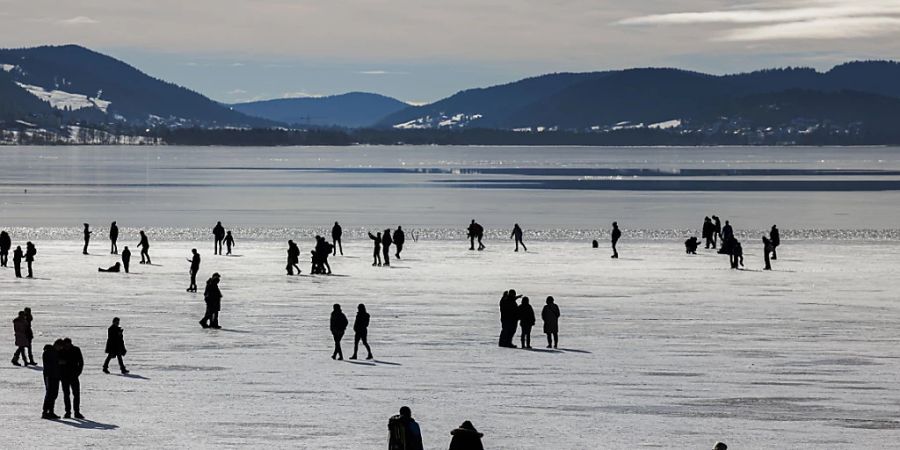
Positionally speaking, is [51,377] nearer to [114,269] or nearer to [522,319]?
[522,319]

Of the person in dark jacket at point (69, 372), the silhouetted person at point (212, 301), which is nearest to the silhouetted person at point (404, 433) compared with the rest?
the person in dark jacket at point (69, 372)

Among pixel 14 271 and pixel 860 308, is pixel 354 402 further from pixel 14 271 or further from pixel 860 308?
pixel 14 271

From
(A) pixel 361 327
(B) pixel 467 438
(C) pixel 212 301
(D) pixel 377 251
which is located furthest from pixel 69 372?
(D) pixel 377 251

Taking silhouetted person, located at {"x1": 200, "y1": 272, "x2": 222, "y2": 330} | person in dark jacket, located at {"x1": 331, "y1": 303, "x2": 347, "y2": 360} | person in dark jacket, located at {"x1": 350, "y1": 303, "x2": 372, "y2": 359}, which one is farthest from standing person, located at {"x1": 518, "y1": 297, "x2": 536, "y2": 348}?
silhouetted person, located at {"x1": 200, "y1": 272, "x2": 222, "y2": 330}

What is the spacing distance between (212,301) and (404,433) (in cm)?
1426

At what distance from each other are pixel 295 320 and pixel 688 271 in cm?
1633

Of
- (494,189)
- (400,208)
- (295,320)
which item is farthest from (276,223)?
(494,189)

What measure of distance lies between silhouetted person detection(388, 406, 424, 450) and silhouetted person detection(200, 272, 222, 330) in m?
13.9

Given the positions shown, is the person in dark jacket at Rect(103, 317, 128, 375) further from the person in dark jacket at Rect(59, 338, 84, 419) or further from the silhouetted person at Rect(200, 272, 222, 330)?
the silhouetted person at Rect(200, 272, 222, 330)

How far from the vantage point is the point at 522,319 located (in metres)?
24.5

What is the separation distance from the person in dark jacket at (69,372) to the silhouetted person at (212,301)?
7.80 metres

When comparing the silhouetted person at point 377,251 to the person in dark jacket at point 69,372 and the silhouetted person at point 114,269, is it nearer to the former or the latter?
the silhouetted person at point 114,269

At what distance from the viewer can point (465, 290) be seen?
113 ft

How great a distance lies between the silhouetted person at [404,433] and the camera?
12.6 meters
